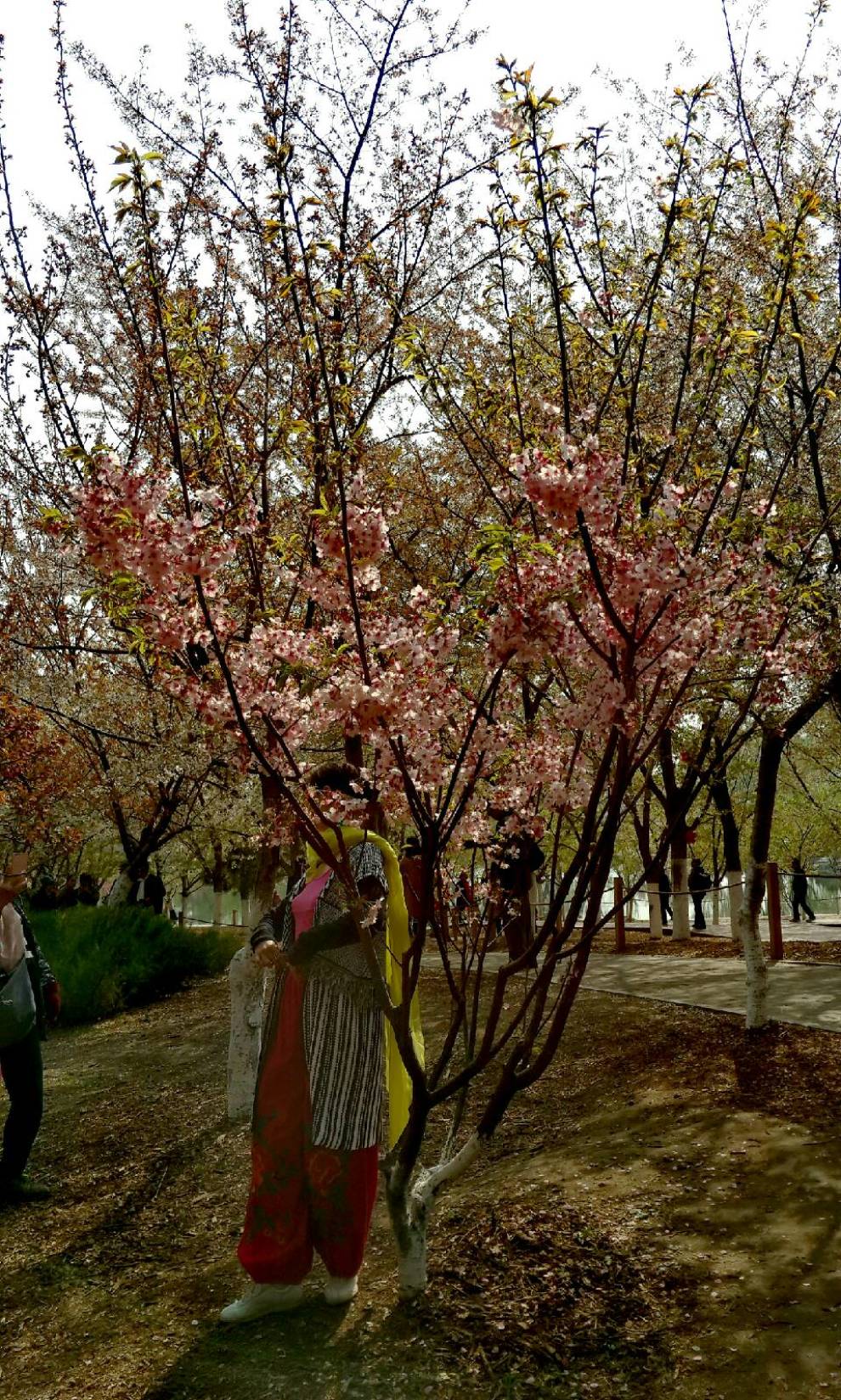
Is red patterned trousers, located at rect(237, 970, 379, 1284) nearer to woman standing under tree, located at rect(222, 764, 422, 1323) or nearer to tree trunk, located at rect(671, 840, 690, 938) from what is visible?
woman standing under tree, located at rect(222, 764, 422, 1323)

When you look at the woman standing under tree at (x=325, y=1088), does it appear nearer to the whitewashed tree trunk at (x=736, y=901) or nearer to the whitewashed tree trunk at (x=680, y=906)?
the whitewashed tree trunk at (x=736, y=901)

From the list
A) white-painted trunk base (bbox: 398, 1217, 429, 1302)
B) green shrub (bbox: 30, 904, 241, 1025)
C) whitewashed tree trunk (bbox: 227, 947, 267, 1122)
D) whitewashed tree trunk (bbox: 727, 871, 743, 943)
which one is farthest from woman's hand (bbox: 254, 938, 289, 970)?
whitewashed tree trunk (bbox: 727, 871, 743, 943)

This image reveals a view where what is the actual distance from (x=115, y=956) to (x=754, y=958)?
26.8 ft

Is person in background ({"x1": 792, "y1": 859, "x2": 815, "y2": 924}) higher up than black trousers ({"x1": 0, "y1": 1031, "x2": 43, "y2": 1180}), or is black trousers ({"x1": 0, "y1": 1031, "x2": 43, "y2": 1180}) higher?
person in background ({"x1": 792, "y1": 859, "x2": 815, "y2": 924})

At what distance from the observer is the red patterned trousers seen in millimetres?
3656

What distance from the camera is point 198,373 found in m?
4.58

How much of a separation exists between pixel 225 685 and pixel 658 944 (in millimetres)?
12084

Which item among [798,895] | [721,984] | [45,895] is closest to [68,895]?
[45,895]

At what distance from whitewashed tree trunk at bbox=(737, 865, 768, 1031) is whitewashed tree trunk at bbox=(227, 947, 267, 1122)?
10.5 feet

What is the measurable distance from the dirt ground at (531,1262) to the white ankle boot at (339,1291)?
4 cm

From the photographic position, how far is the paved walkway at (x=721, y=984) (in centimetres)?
777

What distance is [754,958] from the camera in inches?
273

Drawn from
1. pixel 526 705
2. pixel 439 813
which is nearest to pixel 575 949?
pixel 439 813

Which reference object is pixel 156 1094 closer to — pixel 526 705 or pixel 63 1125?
pixel 63 1125
